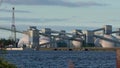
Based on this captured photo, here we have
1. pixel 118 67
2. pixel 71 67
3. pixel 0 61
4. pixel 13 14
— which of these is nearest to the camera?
pixel 118 67

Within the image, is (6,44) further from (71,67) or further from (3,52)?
(71,67)

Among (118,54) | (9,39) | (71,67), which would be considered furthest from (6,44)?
(118,54)

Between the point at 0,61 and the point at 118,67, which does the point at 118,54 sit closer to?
the point at 118,67

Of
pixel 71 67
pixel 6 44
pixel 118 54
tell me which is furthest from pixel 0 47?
pixel 118 54

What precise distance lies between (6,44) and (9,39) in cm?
23

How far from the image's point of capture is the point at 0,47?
17.3m

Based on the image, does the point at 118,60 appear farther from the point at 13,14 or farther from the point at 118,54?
the point at 13,14

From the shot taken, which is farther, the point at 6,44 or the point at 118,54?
the point at 6,44

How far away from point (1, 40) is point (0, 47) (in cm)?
63

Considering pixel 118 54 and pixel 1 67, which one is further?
pixel 1 67

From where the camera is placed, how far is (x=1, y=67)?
16797 millimetres

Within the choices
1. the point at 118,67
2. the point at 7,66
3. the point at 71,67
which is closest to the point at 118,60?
the point at 118,67

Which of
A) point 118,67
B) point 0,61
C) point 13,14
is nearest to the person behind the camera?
point 118,67

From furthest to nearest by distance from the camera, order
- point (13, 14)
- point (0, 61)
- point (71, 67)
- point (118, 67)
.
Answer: point (13, 14) → point (0, 61) → point (71, 67) → point (118, 67)
